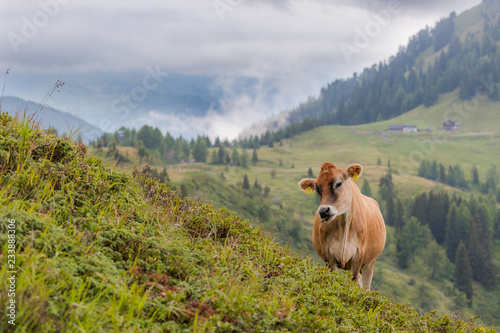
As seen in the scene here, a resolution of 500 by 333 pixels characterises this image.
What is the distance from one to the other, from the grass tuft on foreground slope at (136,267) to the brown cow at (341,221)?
158 centimetres

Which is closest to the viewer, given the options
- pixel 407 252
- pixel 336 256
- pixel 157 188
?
pixel 157 188

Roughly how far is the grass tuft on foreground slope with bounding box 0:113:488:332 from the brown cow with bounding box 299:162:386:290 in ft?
5.18

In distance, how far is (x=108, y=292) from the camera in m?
4.84

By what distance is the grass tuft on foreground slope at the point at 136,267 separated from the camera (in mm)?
4461

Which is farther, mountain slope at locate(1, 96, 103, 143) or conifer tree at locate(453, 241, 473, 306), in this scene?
conifer tree at locate(453, 241, 473, 306)

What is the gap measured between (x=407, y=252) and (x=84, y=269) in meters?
160

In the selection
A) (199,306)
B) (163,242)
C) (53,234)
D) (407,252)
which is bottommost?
(407,252)

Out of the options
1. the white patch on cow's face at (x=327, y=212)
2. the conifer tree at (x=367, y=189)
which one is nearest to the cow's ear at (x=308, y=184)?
the white patch on cow's face at (x=327, y=212)

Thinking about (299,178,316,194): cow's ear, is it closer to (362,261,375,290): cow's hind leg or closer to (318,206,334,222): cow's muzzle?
(318,206,334,222): cow's muzzle

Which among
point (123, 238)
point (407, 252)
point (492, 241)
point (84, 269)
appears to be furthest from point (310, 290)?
point (492, 241)

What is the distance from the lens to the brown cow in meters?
9.38

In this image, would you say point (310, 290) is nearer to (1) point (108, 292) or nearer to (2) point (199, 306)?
(2) point (199, 306)

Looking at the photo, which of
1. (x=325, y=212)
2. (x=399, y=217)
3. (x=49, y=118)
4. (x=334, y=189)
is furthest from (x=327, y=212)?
(x=399, y=217)

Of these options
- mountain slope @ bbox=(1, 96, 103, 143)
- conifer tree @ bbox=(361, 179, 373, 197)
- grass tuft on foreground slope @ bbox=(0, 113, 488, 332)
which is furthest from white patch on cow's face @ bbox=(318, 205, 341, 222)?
conifer tree @ bbox=(361, 179, 373, 197)
